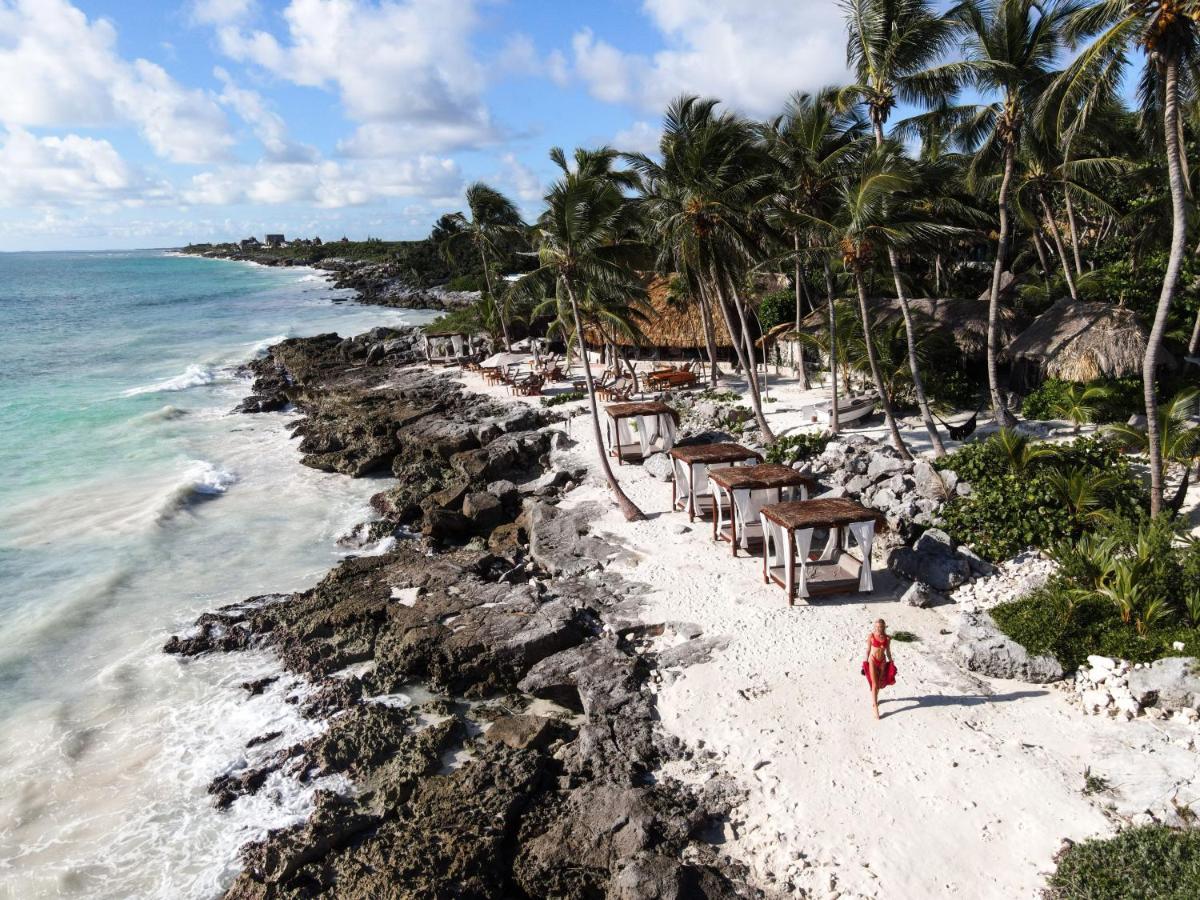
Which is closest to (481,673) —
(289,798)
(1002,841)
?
(289,798)

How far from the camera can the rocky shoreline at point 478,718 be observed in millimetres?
8109

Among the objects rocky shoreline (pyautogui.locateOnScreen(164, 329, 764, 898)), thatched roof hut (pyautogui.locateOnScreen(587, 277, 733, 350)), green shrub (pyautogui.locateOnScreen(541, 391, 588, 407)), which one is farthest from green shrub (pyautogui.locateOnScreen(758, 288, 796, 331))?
rocky shoreline (pyautogui.locateOnScreen(164, 329, 764, 898))

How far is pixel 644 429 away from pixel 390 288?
7569 centimetres

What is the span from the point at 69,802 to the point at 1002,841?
38.4ft

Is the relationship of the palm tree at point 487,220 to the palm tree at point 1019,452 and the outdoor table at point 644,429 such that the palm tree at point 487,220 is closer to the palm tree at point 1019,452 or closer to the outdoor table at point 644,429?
the outdoor table at point 644,429

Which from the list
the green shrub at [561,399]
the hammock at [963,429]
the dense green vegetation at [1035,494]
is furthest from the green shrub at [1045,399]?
the green shrub at [561,399]

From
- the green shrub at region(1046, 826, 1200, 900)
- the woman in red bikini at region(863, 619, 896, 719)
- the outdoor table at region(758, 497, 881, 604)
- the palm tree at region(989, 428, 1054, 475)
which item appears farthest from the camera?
the palm tree at region(989, 428, 1054, 475)

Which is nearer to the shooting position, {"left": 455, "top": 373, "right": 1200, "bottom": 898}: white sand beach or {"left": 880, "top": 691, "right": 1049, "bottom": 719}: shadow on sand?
{"left": 455, "top": 373, "right": 1200, "bottom": 898}: white sand beach

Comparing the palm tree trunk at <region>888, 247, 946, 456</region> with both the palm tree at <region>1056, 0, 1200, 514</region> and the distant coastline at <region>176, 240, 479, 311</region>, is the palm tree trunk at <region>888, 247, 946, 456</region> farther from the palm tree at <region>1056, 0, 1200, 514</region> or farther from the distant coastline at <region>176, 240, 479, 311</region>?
the distant coastline at <region>176, 240, 479, 311</region>

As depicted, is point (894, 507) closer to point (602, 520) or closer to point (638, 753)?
point (602, 520)

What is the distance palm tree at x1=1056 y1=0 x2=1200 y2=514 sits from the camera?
10.3 meters

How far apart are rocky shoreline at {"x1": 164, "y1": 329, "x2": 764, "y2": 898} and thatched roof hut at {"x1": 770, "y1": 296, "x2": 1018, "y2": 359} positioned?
35.2 ft

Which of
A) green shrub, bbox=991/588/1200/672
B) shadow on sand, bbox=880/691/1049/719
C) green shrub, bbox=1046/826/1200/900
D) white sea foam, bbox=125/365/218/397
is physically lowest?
shadow on sand, bbox=880/691/1049/719

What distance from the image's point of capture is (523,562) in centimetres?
1616
